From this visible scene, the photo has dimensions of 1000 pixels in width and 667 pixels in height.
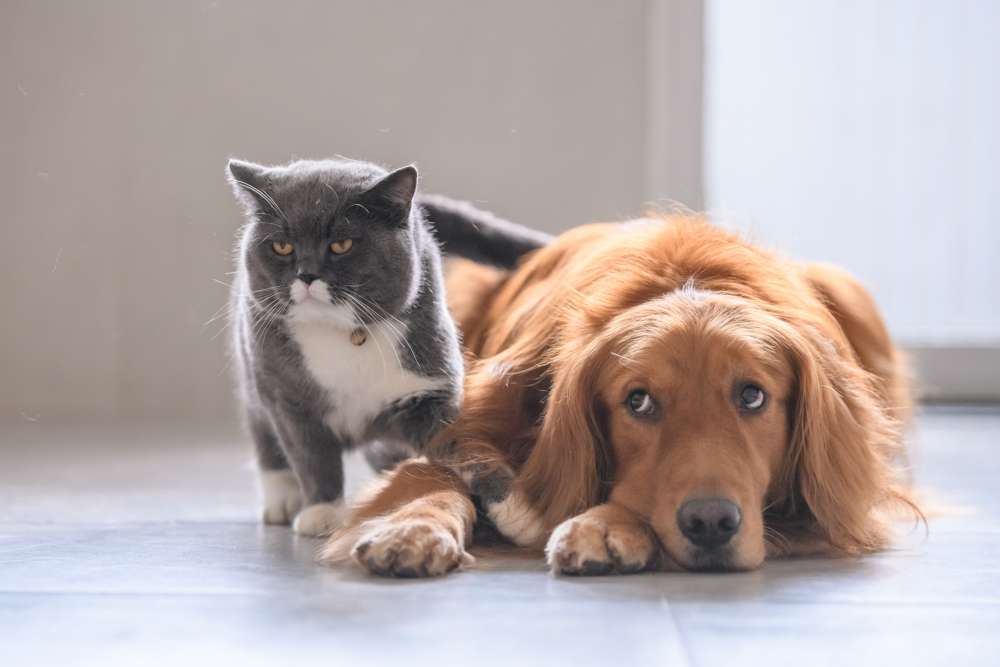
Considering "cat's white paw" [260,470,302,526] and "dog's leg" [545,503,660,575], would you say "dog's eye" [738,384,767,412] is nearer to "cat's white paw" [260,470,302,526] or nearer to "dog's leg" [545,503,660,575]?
"dog's leg" [545,503,660,575]

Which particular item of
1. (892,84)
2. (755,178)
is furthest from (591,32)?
(892,84)

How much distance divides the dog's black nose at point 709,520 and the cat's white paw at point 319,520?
0.59 meters

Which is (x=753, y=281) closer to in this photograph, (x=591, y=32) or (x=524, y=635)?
(x=524, y=635)

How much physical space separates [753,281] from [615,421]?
1.23 ft

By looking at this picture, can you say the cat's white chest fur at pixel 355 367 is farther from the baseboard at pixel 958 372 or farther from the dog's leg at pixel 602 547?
the baseboard at pixel 958 372

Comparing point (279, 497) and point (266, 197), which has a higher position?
point (266, 197)

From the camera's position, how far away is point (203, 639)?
1302 mm

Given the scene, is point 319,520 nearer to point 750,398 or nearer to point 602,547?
point 602,547

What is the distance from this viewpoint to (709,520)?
62.9 inches

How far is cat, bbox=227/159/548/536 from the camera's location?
1874 millimetres

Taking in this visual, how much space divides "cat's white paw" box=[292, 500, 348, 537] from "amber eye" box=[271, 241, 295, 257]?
0.42 metres

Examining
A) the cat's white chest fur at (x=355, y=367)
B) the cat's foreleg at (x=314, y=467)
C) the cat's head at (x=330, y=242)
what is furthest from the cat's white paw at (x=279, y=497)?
Answer: the cat's head at (x=330, y=242)

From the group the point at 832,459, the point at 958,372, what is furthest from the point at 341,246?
the point at 958,372

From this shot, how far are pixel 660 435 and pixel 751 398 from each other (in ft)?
0.48
